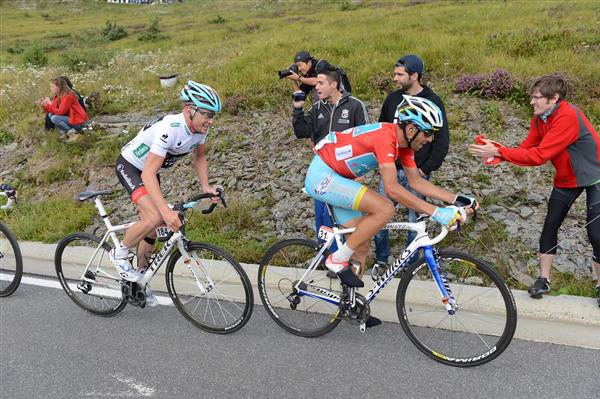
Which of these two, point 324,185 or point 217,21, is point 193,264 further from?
point 217,21

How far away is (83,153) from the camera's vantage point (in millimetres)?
8469

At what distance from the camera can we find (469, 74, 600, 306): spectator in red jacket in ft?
11.5

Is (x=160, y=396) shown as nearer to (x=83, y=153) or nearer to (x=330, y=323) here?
(x=330, y=323)

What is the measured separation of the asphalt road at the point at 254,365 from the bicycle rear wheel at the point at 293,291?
0.12m

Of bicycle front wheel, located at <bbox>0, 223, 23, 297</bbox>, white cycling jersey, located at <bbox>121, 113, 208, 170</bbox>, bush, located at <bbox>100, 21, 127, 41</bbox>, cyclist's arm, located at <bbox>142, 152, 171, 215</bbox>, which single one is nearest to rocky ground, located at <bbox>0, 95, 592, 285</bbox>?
bicycle front wheel, located at <bbox>0, 223, 23, 297</bbox>

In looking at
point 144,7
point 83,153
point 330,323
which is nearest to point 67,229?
point 83,153

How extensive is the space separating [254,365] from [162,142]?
1.94m

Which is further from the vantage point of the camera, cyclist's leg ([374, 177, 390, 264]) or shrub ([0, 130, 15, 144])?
shrub ([0, 130, 15, 144])

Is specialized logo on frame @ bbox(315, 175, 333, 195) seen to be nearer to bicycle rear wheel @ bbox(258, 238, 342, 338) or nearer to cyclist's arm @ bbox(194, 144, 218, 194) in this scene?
bicycle rear wheel @ bbox(258, 238, 342, 338)

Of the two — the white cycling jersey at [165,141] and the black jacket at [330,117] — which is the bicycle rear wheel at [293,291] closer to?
the white cycling jersey at [165,141]

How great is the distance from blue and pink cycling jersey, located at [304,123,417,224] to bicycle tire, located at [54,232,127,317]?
7.18 feet

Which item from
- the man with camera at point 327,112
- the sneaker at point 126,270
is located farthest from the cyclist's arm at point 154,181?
the man with camera at point 327,112

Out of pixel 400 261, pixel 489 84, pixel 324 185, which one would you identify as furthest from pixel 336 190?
pixel 489 84

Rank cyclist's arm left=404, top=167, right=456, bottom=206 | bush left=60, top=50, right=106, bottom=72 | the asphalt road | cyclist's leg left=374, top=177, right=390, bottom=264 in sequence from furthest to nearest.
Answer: bush left=60, top=50, right=106, bottom=72 → cyclist's leg left=374, top=177, right=390, bottom=264 → cyclist's arm left=404, top=167, right=456, bottom=206 → the asphalt road
